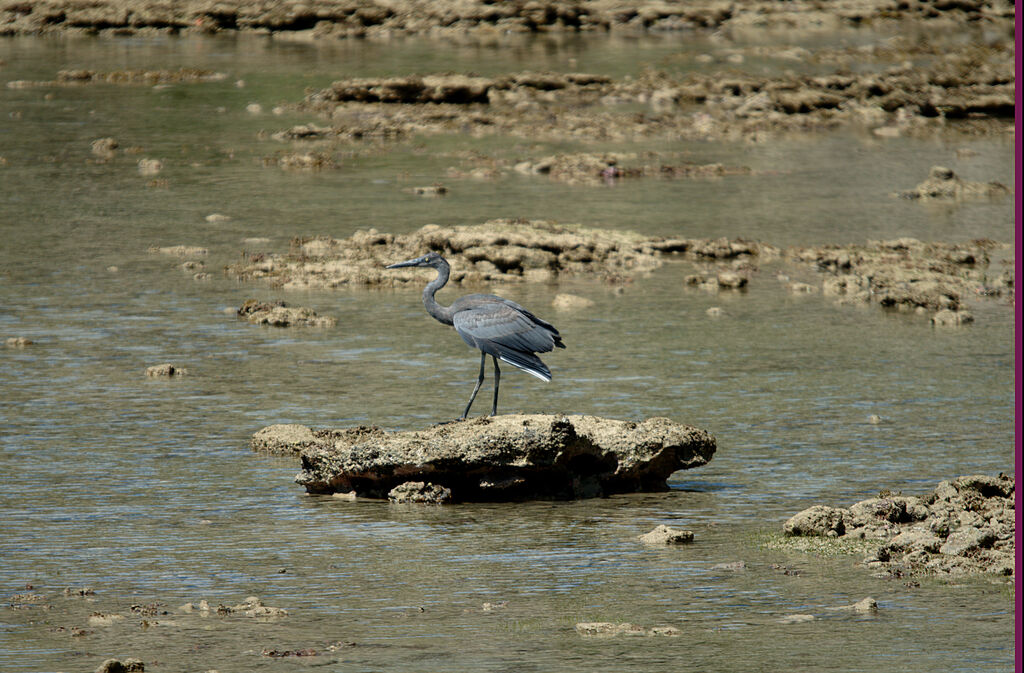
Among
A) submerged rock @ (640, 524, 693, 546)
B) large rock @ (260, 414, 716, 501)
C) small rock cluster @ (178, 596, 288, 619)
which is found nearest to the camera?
small rock cluster @ (178, 596, 288, 619)

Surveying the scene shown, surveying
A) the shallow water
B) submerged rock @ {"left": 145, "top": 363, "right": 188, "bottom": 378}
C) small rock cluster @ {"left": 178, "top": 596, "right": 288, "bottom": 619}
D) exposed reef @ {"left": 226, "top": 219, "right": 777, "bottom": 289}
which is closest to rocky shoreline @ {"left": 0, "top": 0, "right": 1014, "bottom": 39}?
the shallow water

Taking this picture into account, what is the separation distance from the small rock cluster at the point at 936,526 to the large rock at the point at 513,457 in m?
1.17

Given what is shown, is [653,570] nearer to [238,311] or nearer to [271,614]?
[271,614]

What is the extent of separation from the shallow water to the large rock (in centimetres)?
20

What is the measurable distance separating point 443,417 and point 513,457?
2.37 m

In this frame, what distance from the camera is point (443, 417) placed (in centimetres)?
1258

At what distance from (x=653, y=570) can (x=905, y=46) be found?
33.7 meters

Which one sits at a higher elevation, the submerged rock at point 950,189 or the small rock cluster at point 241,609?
the submerged rock at point 950,189

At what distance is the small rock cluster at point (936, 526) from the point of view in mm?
9078

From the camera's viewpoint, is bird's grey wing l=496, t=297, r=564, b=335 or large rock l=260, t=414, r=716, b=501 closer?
large rock l=260, t=414, r=716, b=501

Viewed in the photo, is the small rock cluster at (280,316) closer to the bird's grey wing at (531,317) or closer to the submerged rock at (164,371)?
the submerged rock at (164,371)

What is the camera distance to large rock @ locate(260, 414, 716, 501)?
10.2m

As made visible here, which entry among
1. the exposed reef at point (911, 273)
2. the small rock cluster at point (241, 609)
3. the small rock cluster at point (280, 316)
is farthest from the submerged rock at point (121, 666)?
the exposed reef at point (911, 273)

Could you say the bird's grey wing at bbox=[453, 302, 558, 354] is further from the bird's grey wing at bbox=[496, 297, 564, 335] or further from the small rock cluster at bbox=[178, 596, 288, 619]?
the small rock cluster at bbox=[178, 596, 288, 619]
